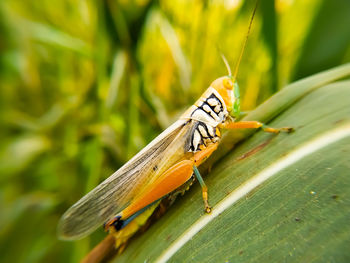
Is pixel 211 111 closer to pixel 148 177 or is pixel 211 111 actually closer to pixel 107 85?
pixel 148 177

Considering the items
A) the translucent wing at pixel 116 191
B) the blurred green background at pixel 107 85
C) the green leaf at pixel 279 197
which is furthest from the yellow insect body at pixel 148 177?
the blurred green background at pixel 107 85

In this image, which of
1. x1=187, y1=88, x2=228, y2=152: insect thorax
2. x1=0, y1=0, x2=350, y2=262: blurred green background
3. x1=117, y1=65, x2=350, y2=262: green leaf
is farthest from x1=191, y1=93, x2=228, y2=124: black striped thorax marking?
x1=0, y1=0, x2=350, y2=262: blurred green background

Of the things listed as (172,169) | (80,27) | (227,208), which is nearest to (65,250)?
(172,169)

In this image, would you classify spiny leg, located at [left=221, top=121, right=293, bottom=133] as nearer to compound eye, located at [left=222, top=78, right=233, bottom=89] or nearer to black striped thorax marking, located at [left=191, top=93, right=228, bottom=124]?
black striped thorax marking, located at [left=191, top=93, right=228, bottom=124]

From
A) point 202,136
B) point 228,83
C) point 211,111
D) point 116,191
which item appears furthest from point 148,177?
point 228,83

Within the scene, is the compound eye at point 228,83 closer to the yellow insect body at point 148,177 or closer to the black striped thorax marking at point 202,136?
the yellow insect body at point 148,177

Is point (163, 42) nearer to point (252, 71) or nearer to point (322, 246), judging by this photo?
point (252, 71)

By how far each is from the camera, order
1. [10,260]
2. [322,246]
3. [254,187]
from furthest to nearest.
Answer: [10,260], [254,187], [322,246]
